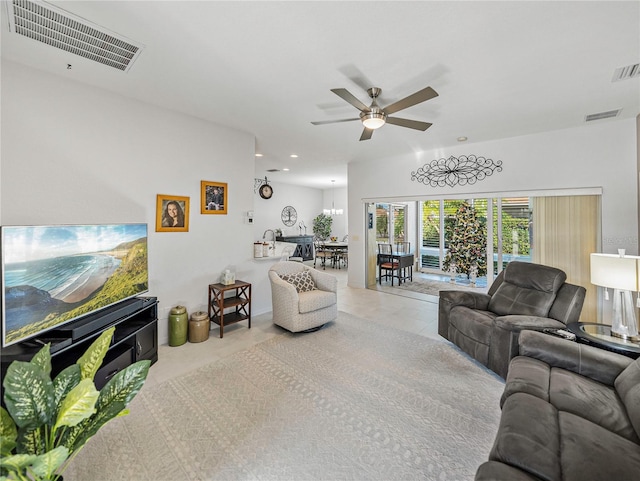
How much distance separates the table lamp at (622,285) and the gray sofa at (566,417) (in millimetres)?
741

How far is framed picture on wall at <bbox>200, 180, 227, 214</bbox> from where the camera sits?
3.65 m

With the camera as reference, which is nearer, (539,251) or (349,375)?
(349,375)

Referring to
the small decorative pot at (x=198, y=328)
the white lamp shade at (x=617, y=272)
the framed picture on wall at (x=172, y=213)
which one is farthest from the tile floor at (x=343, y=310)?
the white lamp shade at (x=617, y=272)

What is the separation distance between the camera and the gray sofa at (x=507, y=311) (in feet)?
8.26

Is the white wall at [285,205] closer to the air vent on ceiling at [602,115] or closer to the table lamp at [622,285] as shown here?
the air vent on ceiling at [602,115]

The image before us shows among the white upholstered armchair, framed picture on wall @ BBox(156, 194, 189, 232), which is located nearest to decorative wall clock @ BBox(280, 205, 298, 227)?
the white upholstered armchair

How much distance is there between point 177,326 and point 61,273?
147cm

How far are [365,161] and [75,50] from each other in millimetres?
4854

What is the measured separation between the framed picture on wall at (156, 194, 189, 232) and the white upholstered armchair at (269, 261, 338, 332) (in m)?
1.33

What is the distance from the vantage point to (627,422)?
1417mm

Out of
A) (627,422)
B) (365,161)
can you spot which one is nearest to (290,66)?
(627,422)

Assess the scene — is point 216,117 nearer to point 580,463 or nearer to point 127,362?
point 127,362

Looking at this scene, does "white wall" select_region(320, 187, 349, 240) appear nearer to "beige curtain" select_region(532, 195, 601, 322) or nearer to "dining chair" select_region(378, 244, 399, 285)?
"dining chair" select_region(378, 244, 399, 285)

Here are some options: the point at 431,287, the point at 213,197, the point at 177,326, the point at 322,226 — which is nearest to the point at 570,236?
the point at 431,287
